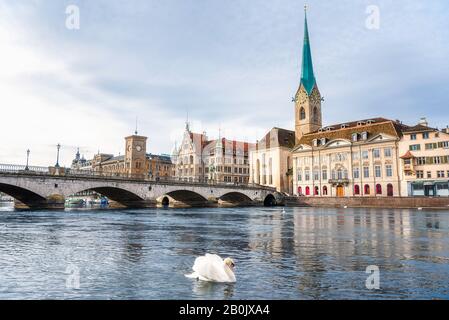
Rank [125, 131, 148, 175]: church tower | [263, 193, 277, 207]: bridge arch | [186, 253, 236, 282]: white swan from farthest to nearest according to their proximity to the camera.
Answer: [125, 131, 148, 175]: church tower
[263, 193, 277, 207]: bridge arch
[186, 253, 236, 282]: white swan

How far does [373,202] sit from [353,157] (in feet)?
59.3

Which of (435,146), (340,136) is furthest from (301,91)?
(435,146)

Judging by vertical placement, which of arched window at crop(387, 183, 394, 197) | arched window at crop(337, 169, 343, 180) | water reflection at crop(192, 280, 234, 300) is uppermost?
arched window at crop(337, 169, 343, 180)

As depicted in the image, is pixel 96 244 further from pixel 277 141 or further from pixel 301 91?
pixel 301 91

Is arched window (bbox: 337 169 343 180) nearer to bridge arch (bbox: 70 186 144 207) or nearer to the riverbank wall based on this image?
the riverbank wall

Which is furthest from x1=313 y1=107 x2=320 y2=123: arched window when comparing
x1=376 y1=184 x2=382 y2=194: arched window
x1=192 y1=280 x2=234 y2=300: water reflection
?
x1=192 y1=280 x2=234 y2=300: water reflection

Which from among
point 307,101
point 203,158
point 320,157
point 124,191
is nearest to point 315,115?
point 307,101

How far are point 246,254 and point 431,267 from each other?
17.9ft

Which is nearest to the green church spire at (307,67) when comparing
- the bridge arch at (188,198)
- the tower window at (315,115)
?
the tower window at (315,115)

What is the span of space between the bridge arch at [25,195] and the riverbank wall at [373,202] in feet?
161

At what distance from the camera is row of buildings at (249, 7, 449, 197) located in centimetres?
6894

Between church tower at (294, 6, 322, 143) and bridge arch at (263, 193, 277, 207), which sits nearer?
bridge arch at (263, 193, 277, 207)

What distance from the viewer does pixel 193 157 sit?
405ft

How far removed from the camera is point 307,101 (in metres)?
112
